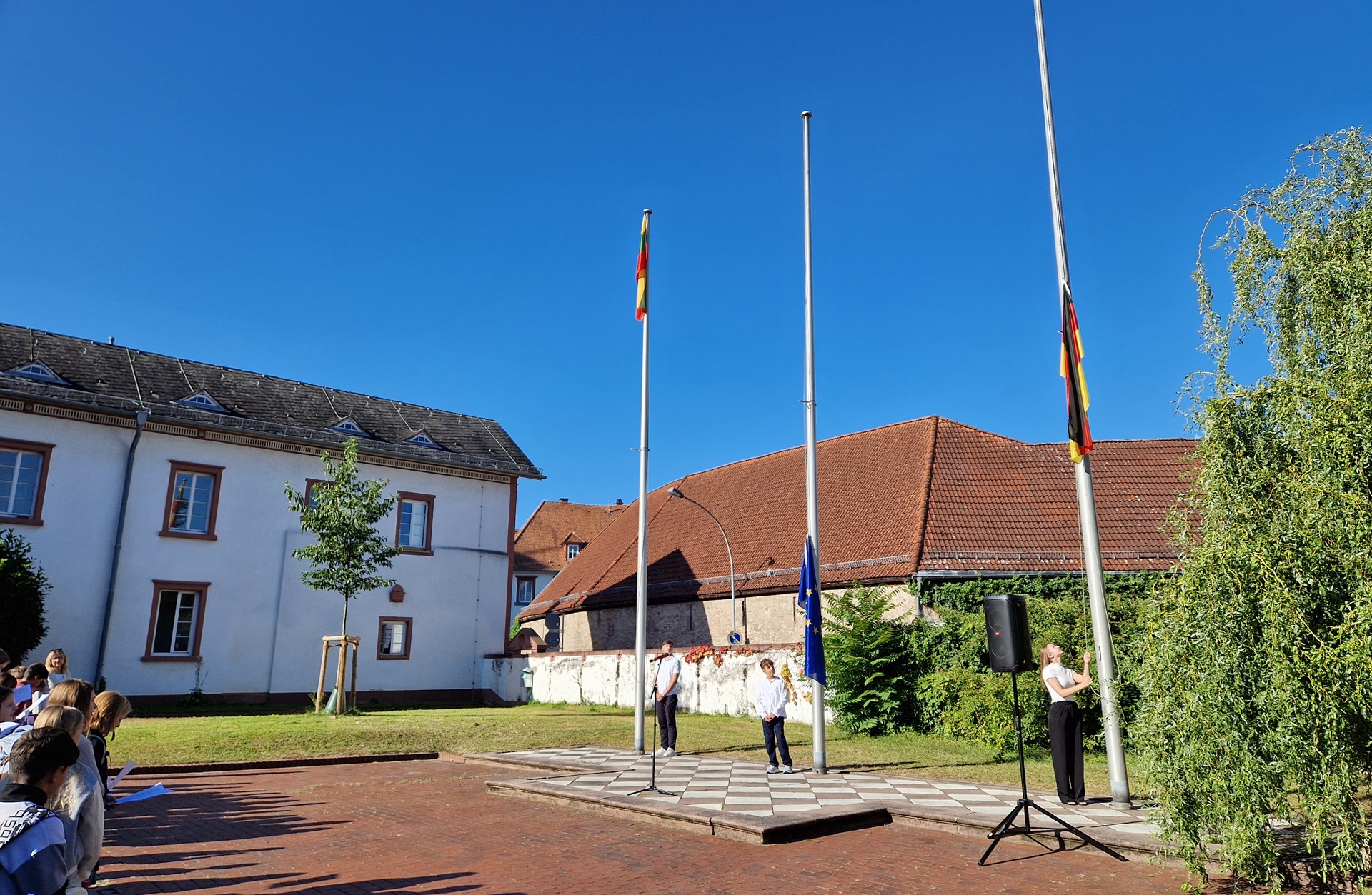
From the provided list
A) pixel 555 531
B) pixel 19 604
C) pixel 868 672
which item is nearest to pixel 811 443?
pixel 868 672

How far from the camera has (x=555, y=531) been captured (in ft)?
211

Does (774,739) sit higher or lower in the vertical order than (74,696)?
lower

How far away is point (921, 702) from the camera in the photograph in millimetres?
18297

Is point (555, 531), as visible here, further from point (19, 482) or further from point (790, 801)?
point (790, 801)

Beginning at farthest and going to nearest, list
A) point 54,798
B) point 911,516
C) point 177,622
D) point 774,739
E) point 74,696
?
point 177,622, point 911,516, point 774,739, point 74,696, point 54,798

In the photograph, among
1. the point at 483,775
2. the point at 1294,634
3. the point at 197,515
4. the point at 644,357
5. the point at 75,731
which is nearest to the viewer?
the point at 75,731

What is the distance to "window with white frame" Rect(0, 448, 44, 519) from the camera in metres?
22.9

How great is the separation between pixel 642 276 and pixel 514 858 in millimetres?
12007

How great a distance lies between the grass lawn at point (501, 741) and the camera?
14141 mm

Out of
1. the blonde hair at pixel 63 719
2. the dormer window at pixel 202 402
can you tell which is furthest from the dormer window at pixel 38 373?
the blonde hair at pixel 63 719

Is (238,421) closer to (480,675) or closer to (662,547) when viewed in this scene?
(480,675)

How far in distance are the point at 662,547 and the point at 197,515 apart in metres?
15.5

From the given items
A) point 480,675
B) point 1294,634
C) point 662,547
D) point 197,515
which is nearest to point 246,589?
point 197,515

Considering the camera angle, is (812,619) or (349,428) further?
(349,428)
